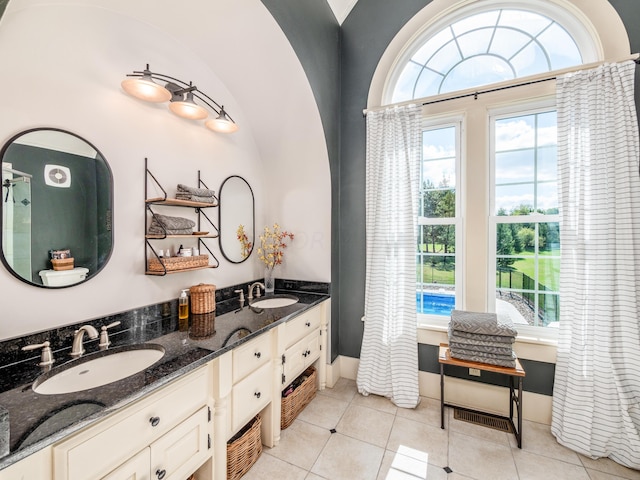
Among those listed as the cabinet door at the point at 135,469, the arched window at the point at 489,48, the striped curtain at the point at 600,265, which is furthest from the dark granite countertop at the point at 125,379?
the arched window at the point at 489,48

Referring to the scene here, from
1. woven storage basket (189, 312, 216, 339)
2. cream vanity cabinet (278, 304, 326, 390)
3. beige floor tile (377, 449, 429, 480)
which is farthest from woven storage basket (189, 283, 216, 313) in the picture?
beige floor tile (377, 449, 429, 480)

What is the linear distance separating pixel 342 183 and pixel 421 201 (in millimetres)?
718

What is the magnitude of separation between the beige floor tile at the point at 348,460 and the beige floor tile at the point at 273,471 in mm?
98

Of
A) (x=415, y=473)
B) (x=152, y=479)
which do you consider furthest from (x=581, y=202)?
(x=152, y=479)

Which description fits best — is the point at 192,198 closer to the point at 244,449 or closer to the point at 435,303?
the point at 244,449

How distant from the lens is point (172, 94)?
1.76 m

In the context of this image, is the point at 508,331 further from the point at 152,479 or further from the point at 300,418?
the point at 152,479

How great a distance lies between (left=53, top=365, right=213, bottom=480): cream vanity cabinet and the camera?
88 centimetres

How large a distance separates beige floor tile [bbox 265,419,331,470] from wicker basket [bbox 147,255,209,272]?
127 cm

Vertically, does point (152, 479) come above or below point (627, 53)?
below

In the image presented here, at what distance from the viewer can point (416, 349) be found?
2.33 meters

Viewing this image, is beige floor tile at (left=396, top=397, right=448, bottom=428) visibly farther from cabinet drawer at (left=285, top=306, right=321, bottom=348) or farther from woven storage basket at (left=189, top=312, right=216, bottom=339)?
woven storage basket at (left=189, top=312, right=216, bottom=339)

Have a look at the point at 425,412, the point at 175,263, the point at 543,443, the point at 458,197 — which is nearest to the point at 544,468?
the point at 543,443

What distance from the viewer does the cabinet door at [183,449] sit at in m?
1.13
